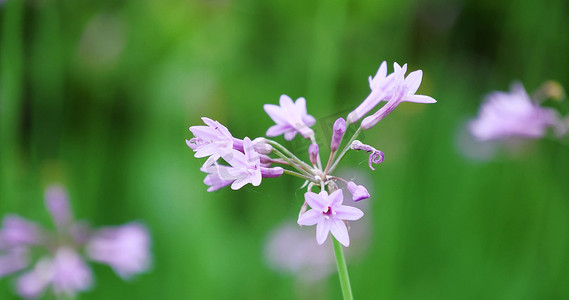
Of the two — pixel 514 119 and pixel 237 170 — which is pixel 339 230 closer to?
pixel 237 170

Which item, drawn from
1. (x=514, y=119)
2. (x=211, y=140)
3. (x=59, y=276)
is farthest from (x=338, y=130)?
(x=59, y=276)

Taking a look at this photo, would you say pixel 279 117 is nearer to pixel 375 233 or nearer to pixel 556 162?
pixel 375 233

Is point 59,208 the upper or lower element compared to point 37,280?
upper

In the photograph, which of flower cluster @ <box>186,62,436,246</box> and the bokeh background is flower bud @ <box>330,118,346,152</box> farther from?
the bokeh background

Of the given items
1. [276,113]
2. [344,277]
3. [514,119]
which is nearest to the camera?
[344,277]

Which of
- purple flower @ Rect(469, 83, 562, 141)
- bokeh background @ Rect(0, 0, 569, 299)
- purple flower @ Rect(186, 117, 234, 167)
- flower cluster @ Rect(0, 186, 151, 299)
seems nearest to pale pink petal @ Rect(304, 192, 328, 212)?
purple flower @ Rect(186, 117, 234, 167)

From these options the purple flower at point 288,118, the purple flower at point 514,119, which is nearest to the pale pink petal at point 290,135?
the purple flower at point 288,118

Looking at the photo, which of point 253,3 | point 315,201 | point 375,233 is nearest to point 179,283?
point 375,233
